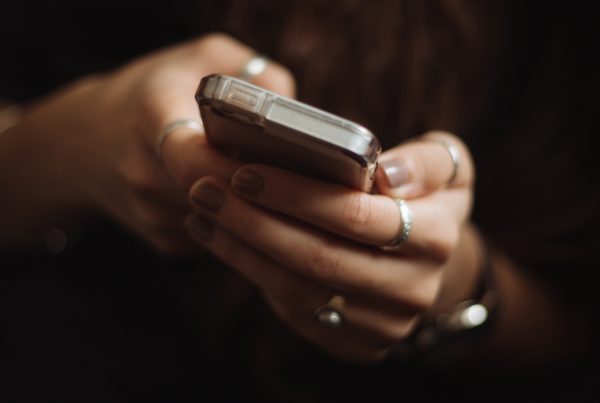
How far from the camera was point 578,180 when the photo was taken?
2.88ft

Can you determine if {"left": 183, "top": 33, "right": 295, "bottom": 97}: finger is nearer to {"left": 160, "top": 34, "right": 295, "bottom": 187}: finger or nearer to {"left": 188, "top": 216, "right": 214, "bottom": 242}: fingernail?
{"left": 160, "top": 34, "right": 295, "bottom": 187}: finger

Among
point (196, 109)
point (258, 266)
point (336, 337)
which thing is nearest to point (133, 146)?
point (196, 109)

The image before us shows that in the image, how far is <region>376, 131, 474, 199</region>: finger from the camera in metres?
0.46

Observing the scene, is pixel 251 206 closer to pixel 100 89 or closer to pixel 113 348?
pixel 100 89

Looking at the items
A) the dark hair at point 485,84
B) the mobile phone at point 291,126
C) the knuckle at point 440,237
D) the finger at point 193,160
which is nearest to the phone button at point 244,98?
the mobile phone at point 291,126

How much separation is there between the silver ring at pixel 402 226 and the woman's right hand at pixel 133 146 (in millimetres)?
164

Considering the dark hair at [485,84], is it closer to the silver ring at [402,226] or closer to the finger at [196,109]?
the finger at [196,109]

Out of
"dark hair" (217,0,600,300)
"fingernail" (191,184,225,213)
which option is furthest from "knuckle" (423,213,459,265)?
"dark hair" (217,0,600,300)

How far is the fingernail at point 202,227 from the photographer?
50 cm

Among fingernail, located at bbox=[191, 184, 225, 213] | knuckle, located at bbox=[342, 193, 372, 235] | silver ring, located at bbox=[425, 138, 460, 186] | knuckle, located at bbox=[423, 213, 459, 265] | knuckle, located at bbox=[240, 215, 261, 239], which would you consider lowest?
knuckle, located at bbox=[240, 215, 261, 239]

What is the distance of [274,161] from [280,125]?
3.5 inches

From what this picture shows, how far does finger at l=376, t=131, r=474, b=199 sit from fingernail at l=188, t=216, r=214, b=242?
0.18 metres

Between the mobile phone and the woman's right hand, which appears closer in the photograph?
the mobile phone

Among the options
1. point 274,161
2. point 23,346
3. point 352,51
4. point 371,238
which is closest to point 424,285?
point 371,238
